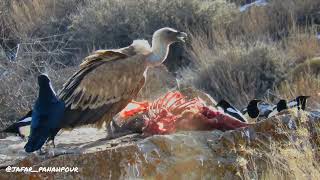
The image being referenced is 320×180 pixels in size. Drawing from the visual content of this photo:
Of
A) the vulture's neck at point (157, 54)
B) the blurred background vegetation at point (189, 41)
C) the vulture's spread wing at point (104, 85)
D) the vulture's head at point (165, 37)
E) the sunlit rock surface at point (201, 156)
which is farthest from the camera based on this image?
the blurred background vegetation at point (189, 41)

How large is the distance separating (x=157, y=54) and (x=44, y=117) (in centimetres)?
138

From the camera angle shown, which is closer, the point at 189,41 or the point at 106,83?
the point at 106,83

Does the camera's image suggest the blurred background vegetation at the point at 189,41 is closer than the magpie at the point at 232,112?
No

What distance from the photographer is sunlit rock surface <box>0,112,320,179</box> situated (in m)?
6.00

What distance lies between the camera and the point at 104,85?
23.4ft

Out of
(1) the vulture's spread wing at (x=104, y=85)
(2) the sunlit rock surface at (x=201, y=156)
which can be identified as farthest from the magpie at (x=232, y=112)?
(2) the sunlit rock surface at (x=201, y=156)

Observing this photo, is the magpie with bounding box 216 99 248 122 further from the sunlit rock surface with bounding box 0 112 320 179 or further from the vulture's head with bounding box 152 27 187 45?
the sunlit rock surface with bounding box 0 112 320 179

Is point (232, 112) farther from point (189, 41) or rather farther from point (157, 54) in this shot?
point (189, 41)

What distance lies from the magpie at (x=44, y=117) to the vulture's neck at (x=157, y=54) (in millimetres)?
1004

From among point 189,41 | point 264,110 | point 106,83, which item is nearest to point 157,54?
point 106,83

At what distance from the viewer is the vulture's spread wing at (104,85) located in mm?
7043

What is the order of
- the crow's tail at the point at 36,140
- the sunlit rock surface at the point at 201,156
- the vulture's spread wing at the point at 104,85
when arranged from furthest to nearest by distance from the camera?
the vulture's spread wing at the point at 104,85 → the crow's tail at the point at 36,140 → the sunlit rock surface at the point at 201,156

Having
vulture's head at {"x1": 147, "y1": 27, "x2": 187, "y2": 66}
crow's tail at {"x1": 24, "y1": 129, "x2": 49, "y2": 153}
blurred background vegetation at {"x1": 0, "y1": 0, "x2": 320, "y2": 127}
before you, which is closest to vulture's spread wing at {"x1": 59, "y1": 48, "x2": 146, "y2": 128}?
vulture's head at {"x1": 147, "y1": 27, "x2": 187, "y2": 66}

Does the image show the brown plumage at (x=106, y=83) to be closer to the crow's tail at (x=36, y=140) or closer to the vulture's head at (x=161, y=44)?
the vulture's head at (x=161, y=44)
